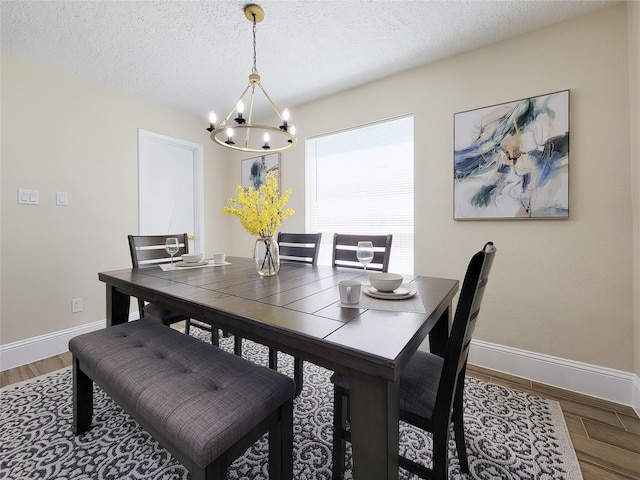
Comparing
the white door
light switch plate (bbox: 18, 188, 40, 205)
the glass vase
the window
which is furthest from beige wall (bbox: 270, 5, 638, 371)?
light switch plate (bbox: 18, 188, 40, 205)

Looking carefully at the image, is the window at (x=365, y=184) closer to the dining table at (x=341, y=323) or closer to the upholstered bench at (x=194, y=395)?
the dining table at (x=341, y=323)

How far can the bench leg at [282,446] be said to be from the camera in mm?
982

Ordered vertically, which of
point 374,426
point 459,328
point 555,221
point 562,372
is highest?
point 555,221

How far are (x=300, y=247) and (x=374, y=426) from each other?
1.61 m

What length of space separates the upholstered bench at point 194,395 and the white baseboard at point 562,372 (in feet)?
5.89

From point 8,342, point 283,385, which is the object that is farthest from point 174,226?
point 283,385

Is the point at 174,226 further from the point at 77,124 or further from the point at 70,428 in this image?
the point at 70,428

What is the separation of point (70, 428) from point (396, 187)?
9.22 ft

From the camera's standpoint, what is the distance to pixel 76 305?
2.56 m

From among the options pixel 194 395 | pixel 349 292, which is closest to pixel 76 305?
pixel 194 395

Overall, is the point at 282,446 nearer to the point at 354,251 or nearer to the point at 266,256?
the point at 266,256

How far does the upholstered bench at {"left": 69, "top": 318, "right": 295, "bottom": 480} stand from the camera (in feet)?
2.59

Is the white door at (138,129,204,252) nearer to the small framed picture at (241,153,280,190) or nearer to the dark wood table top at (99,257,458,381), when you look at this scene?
the small framed picture at (241,153,280,190)

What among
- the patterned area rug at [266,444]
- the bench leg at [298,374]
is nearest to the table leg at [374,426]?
the patterned area rug at [266,444]
